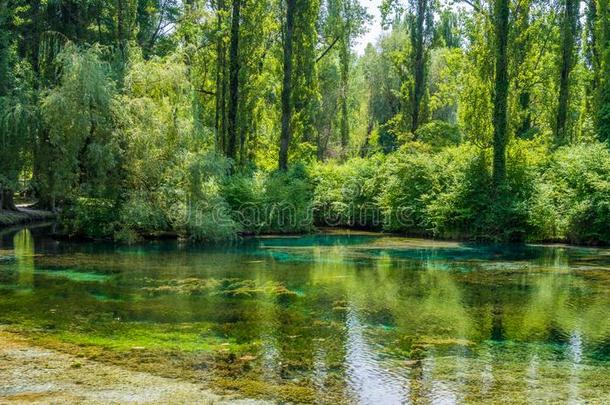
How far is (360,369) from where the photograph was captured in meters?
6.45

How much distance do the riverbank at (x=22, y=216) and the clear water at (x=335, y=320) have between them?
10.8 m

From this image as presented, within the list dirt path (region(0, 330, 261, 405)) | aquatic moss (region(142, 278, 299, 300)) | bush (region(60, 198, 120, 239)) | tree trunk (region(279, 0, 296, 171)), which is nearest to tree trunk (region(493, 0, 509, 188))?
tree trunk (region(279, 0, 296, 171))

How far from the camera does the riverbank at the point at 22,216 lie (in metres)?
25.6

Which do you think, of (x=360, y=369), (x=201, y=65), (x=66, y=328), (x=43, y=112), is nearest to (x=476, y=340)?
(x=360, y=369)

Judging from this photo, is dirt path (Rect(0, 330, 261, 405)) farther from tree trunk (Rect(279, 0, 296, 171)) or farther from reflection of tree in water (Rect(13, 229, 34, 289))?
tree trunk (Rect(279, 0, 296, 171))

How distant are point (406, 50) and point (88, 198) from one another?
19.0 metres

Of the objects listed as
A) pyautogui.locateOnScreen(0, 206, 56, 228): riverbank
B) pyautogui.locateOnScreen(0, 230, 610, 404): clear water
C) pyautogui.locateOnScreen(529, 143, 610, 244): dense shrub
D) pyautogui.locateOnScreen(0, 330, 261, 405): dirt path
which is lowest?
pyautogui.locateOnScreen(0, 330, 261, 405): dirt path

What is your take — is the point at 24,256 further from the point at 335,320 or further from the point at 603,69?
the point at 603,69

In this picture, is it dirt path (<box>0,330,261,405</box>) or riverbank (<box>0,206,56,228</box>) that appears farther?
riverbank (<box>0,206,56,228</box>)

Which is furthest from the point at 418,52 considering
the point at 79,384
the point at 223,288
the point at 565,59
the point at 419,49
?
the point at 79,384

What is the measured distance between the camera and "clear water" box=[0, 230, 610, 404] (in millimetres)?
6062

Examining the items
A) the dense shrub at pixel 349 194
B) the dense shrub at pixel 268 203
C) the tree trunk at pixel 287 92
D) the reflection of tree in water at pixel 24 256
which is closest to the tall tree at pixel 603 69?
the dense shrub at pixel 349 194

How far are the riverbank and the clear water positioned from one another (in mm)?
10801

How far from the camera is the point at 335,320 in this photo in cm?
886
